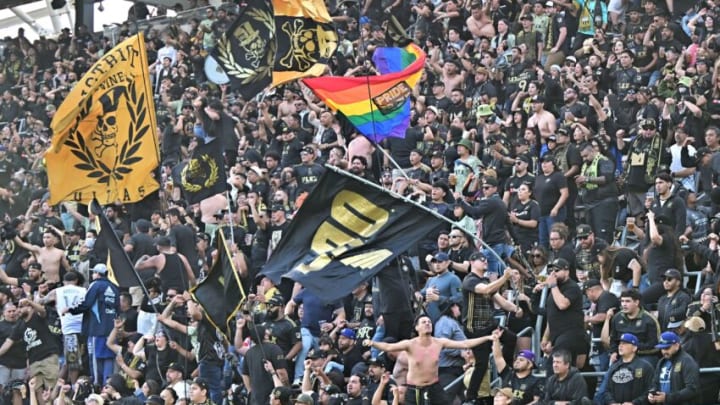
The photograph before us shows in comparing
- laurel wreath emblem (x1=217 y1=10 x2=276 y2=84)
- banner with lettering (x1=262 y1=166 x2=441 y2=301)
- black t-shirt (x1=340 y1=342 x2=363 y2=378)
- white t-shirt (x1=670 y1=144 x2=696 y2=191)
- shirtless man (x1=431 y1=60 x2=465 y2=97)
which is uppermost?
banner with lettering (x1=262 y1=166 x2=441 y2=301)

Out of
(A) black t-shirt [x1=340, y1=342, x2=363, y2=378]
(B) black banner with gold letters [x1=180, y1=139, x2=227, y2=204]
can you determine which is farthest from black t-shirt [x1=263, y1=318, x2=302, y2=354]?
(B) black banner with gold letters [x1=180, y1=139, x2=227, y2=204]

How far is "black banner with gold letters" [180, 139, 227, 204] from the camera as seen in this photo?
2192 centimetres

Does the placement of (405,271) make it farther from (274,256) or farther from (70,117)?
(70,117)

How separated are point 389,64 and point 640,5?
151 inches

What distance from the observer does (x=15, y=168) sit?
29750 mm

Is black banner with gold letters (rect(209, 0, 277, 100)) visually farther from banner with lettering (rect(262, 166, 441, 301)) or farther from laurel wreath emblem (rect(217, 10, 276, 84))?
banner with lettering (rect(262, 166, 441, 301))

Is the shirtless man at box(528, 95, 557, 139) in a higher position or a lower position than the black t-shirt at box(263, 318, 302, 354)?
higher

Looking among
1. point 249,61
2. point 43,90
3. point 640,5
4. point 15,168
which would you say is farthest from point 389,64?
point 43,90

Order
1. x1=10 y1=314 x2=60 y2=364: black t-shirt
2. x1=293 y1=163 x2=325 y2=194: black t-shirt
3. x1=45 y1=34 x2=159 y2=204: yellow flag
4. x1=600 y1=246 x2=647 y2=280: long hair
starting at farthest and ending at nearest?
x1=293 y1=163 x2=325 y2=194: black t-shirt < x1=10 y1=314 x2=60 y2=364: black t-shirt < x1=45 y1=34 x2=159 y2=204: yellow flag < x1=600 y1=246 x2=647 y2=280: long hair

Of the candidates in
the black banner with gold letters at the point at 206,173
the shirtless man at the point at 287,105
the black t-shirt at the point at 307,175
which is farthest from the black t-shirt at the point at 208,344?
the shirtless man at the point at 287,105

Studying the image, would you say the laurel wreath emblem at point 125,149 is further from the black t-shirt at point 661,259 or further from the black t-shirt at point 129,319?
the black t-shirt at point 661,259

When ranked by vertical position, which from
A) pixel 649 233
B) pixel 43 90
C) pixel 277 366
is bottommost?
pixel 43 90

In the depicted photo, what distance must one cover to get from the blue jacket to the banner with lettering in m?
5.71

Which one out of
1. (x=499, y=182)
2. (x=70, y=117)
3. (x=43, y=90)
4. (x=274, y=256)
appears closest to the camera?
(x=274, y=256)
